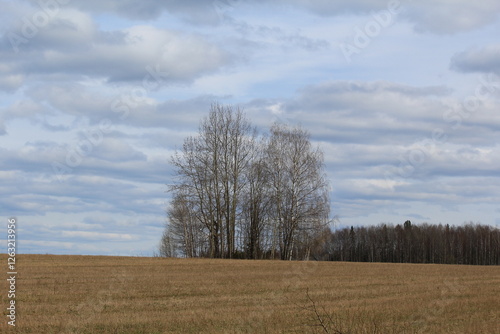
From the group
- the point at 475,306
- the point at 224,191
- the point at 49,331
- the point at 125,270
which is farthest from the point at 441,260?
the point at 49,331

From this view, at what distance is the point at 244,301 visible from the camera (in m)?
23.3

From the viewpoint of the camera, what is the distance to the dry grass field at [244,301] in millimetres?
16875

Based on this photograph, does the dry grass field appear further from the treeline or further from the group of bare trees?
the treeline

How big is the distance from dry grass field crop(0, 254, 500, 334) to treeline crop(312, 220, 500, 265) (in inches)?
2911

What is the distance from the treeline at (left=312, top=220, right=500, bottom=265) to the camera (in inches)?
4373

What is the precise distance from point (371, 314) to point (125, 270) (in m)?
22.5

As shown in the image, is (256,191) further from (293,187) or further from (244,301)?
(244,301)

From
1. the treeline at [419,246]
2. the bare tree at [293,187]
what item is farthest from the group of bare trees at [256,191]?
the treeline at [419,246]

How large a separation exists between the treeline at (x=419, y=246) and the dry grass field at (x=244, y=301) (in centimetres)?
7395

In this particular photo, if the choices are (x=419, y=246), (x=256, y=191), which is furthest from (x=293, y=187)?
(x=419, y=246)

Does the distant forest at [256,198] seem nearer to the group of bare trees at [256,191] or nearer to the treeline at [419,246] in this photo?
the group of bare trees at [256,191]

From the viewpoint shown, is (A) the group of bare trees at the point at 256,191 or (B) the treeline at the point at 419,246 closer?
(A) the group of bare trees at the point at 256,191

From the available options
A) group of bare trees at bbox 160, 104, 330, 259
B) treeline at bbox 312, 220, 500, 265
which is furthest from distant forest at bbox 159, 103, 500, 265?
treeline at bbox 312, 220, 500, 265

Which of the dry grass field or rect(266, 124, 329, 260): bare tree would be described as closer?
the dry grass field
